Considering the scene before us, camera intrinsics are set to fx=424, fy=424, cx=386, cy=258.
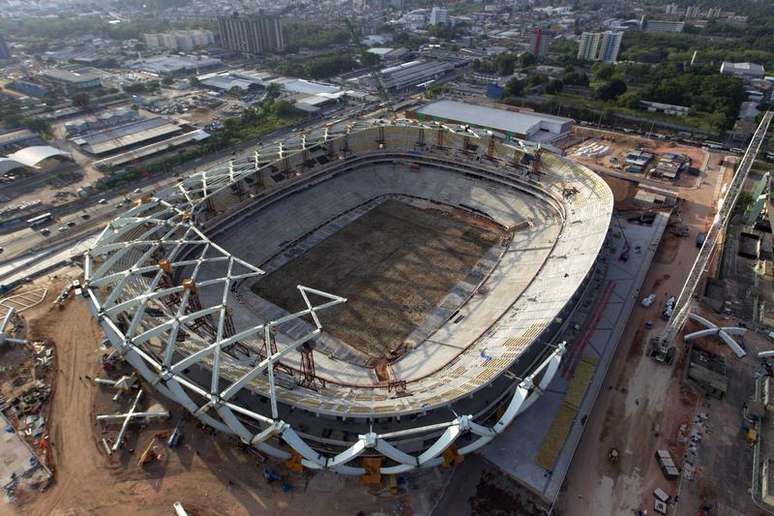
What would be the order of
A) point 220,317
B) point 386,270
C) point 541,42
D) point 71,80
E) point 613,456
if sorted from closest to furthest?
point 220,317 < point 613,456 < point 386,270 < point 71,80 < point 541,42

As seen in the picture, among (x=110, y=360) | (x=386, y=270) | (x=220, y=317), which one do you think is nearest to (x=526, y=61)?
(x=386, y=270)

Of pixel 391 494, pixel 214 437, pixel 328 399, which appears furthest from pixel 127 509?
pixel 391 494

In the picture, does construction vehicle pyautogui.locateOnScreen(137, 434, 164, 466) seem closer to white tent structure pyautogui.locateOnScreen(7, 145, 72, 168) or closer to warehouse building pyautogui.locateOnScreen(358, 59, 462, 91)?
white tent structure pyautogui.locateOnScreen(7, 145, 72, 168)

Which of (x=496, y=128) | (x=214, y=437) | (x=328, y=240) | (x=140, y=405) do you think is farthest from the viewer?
(x=496, y=128)

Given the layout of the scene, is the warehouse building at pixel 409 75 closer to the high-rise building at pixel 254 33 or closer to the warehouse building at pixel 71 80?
the high-rise building at pixel 254 33

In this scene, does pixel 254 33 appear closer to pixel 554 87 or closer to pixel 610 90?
pixel 554 87

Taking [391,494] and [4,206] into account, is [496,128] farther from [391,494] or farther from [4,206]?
[4,206]
